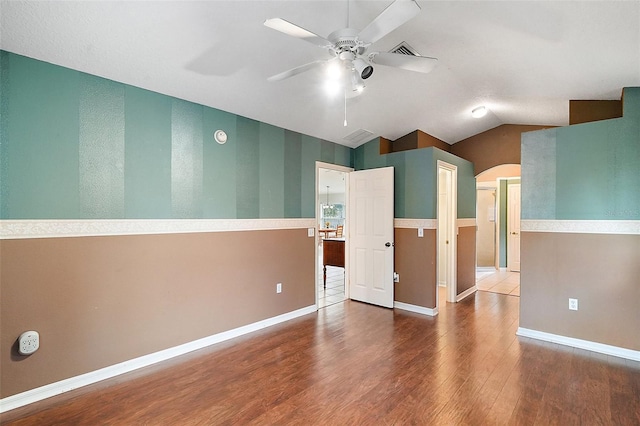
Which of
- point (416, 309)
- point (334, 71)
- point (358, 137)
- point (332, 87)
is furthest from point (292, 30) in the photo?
point (416, 309)

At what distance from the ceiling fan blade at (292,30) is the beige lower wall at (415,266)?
3.09 metres

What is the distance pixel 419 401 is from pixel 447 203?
340cm

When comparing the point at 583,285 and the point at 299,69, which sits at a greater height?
the point at 299,69

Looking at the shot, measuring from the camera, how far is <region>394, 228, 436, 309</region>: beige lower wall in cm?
421

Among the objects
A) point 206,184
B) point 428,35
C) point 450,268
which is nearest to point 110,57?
point 206,184

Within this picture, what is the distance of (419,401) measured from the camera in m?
2.24

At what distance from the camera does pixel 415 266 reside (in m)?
4.36

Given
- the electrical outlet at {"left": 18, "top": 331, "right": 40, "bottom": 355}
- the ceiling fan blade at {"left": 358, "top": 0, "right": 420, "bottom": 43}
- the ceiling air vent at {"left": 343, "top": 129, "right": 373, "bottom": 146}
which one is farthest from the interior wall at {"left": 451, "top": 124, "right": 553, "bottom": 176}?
the electrical outlet at {"left": 18, "top": 331, "right": 40, "bottom": 355}

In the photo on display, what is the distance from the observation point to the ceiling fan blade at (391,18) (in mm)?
1516

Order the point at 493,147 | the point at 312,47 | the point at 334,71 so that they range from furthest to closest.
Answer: the point at 493,147
the point at 334,71
the point at 312,47

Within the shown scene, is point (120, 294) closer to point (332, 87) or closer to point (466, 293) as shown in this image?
point (332, 87)

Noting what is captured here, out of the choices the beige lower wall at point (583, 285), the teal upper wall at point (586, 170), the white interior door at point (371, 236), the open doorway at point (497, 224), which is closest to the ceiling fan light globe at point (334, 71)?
the white interior door at point (371, 236)

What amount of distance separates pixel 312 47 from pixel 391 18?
1.11 metres

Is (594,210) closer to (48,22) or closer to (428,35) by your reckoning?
(428,35)
